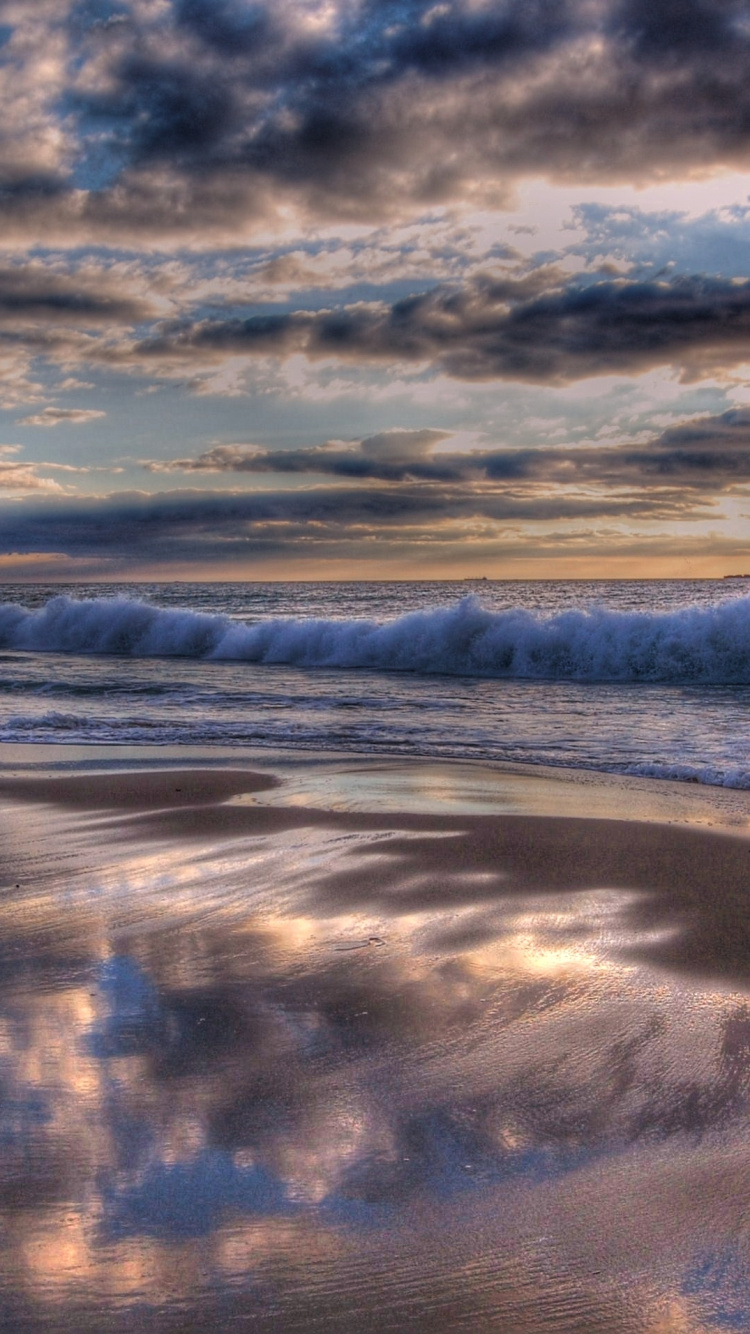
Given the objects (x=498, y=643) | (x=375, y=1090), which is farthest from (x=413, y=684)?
(x=375, y=1090)

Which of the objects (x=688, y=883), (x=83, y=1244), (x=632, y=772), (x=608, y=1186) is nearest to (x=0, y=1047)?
(x=83, y=1244)

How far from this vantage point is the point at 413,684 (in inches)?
706

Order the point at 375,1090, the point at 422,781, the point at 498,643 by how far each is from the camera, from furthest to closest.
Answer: the point at 498,643 < the point at 422,781 < the point at 375,1090

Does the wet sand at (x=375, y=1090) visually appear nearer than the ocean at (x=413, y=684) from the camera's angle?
Yes

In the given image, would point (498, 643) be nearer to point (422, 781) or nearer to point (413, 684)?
point (413, 684)

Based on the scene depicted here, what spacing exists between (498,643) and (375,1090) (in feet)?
62.9

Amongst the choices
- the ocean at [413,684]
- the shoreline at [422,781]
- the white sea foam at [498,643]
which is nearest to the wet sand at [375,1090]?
the shoreline at [422,781]

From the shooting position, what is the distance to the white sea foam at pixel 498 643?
1980cm

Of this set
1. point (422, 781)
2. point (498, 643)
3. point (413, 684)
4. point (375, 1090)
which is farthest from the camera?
point (498, 643)

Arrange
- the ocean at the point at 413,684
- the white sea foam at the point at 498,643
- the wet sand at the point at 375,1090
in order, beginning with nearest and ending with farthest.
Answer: the wet sand at the point at 375,1090 → the ocean at the point at 413,684 → the white sea foam at the point at 498,643

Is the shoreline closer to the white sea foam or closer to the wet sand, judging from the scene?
the wet sand

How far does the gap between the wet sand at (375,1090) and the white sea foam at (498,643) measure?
48.2 ft

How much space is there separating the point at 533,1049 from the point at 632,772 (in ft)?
19.6

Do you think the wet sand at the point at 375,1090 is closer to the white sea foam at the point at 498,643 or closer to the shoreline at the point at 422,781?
the shoreline at the point at 422,781
